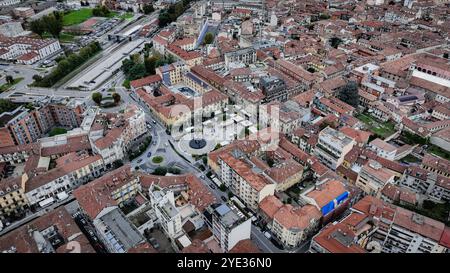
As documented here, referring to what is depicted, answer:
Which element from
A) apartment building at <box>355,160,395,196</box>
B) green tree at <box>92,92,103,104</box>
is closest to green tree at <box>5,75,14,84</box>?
green tree at <box>92,92,103,104</box>

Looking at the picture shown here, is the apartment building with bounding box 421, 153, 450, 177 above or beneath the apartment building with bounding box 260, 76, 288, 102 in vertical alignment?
beneath

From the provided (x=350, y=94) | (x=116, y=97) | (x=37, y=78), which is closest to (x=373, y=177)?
(x=350, y=94)

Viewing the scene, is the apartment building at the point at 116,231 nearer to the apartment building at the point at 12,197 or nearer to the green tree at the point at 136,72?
the apartment building at the point at 12,197

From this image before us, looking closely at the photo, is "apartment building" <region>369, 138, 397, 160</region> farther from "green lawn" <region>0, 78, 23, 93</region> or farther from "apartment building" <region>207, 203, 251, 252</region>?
"green lawn" <region>0, 78, 23, 93</region>

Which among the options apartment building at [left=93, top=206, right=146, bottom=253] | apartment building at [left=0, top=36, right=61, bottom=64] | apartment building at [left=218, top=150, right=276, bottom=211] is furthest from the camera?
apartment building at [left=0, top=36, right=61, bottom=64]

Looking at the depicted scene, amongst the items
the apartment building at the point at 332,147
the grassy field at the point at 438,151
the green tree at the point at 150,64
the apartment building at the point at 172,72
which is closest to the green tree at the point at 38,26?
the green tree at the point at 150,64

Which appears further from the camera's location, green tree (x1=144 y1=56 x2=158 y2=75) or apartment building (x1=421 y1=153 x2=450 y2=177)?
green tree (x1=144 y1=56 x2=158 y2=75)
